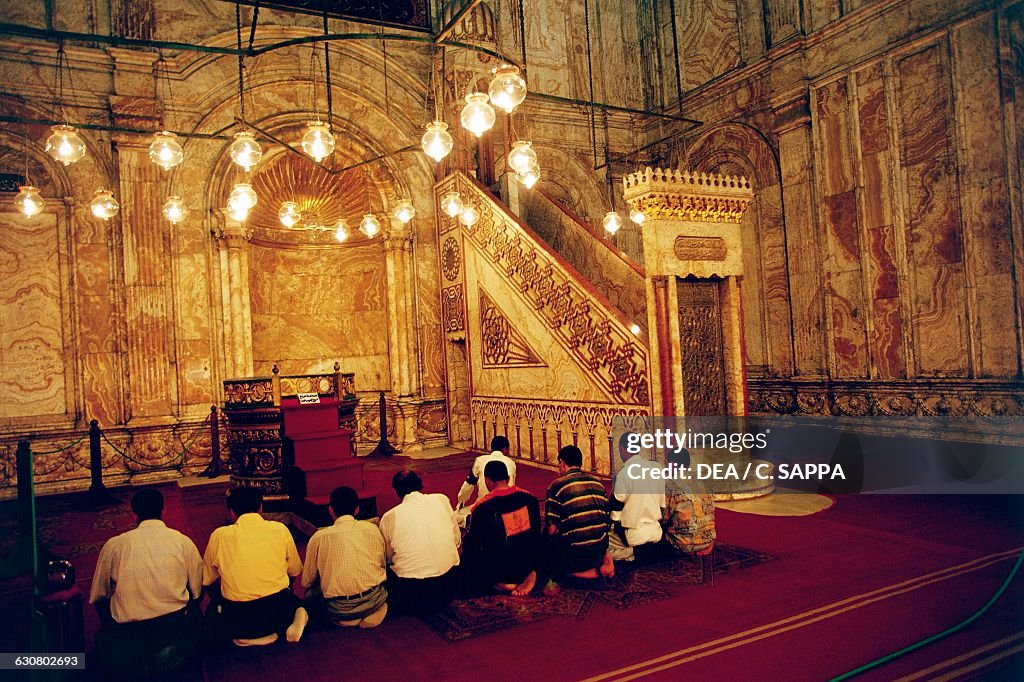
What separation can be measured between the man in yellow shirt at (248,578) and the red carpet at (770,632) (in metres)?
0.11

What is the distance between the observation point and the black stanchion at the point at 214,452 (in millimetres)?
8403

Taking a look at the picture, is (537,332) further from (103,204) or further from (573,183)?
(573,183)

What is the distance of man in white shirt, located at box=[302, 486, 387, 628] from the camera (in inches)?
138

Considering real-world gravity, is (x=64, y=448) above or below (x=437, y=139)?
below

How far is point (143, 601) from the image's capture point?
303 cm

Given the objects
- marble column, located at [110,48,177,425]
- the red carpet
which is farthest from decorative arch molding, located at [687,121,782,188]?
marble column, located at [110,48,177,425]

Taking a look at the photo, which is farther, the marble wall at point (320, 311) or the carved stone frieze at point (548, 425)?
the marble wall at point (320, 311)

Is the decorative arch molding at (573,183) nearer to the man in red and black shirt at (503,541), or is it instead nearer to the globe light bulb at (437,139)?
the globe light bulb at (437,139)

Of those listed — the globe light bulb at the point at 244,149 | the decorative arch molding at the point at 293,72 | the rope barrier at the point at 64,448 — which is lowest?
the rope barrier at the point at 64,448

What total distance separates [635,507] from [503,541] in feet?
3.05

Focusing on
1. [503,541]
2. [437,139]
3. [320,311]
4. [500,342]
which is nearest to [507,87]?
[437,139]

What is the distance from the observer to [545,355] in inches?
310

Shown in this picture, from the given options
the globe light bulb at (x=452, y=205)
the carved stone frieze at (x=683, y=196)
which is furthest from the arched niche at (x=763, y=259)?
the globe light bulb at (x=452, y=205)

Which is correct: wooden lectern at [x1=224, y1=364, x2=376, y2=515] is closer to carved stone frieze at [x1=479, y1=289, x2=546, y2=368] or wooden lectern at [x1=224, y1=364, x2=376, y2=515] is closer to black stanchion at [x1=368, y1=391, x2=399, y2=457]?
carved stone frieze at [x1=479, y1=289, x2=546, y2=368]
